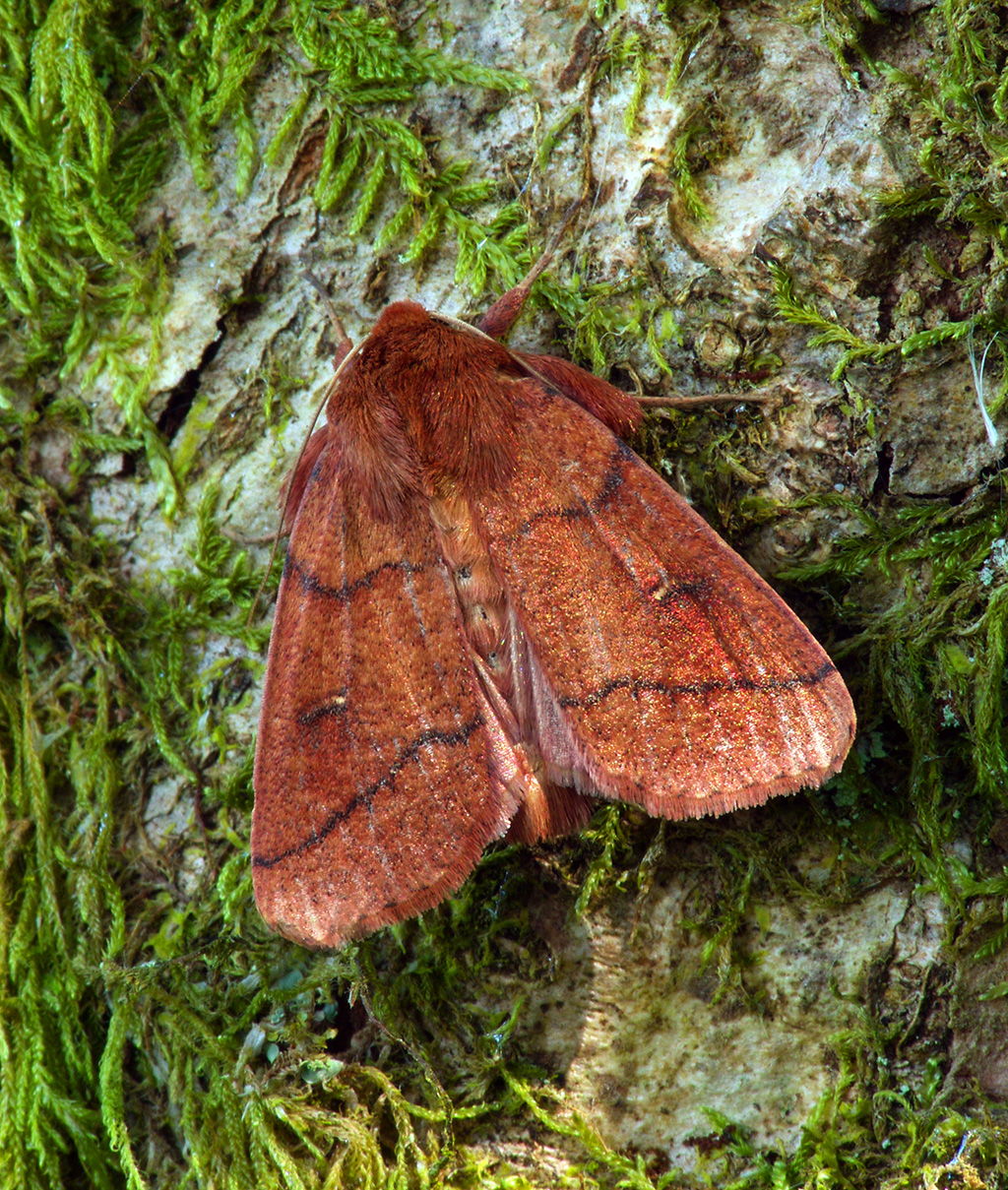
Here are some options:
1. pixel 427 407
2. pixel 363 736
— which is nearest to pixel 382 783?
pixel 363 736

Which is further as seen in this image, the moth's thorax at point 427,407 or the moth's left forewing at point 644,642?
the moth's thorax at point 427,407

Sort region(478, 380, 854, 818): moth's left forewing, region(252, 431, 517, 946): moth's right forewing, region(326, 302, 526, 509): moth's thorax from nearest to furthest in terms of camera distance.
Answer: region(478, 380, 854, 818): moth's left forewing < region(252, 431, 517, 946): moth's right forewing < region(326, 302, 526, 509): moth's thorax

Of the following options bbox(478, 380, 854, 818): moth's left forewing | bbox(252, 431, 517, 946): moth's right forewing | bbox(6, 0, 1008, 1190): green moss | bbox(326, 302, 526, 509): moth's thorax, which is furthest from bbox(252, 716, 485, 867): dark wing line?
bbox(326, 302, 526, 509): moth's thorax

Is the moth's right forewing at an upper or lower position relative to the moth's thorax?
lower

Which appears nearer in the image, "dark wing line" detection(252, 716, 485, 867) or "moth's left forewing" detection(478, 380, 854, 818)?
"moth's left forewing" detection(478, 380, 854, 818)

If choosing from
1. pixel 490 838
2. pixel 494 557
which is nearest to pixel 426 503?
pixel 494 557

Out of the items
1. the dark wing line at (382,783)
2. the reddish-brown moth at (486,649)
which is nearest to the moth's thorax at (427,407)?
the reddish-brown moth at (486,649)

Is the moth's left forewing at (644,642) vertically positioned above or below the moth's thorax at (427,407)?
below

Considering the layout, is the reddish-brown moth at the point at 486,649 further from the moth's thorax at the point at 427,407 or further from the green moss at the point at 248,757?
the green moss at the point at 248,757

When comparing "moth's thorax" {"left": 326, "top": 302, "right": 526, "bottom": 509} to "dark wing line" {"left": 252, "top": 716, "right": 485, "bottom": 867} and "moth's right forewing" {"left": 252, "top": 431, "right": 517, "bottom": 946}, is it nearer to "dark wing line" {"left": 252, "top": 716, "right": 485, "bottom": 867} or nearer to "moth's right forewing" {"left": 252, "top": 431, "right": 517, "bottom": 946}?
"moth's right forewing" {"left": 252, "top": 431, "right": 517, "bottom": 946}
